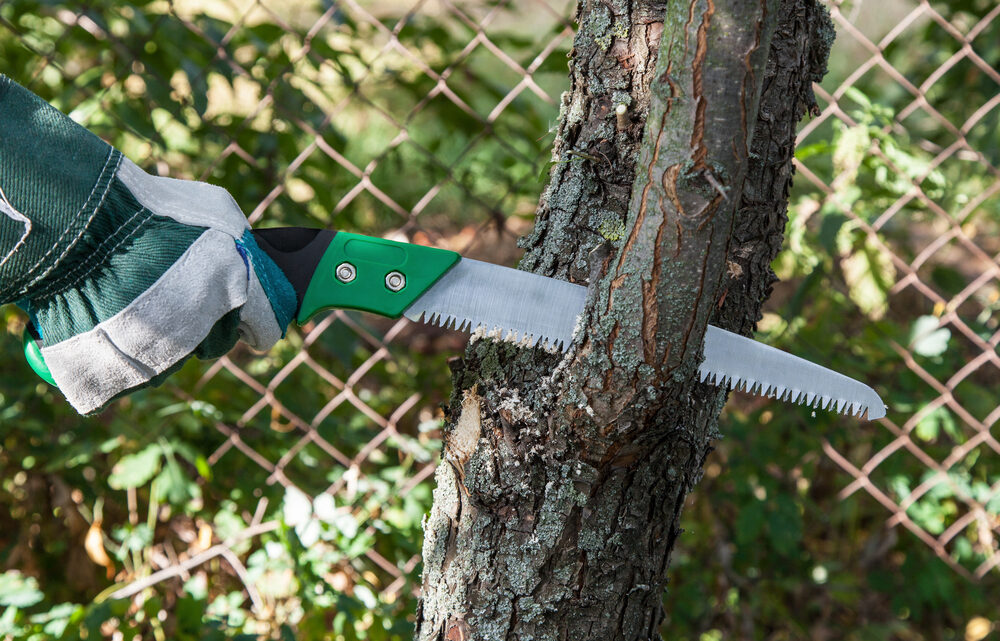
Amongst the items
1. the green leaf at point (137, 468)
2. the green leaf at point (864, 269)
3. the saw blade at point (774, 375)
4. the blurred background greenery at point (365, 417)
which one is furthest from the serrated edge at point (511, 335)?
the green leaf at point (864, 269)

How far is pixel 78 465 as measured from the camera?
77.4 inches

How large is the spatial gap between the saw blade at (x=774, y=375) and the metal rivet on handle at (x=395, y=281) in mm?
387

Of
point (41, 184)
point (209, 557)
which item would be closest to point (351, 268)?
point (41, 184)

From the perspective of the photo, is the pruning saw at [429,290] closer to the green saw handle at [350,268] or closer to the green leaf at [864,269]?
the green saw handle at [350,268]

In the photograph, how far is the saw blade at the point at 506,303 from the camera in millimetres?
955

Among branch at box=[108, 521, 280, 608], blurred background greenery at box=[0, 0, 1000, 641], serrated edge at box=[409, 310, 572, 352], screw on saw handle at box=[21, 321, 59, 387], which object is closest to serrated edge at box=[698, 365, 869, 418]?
serrated edge at box=[409, 310, 572, 352]

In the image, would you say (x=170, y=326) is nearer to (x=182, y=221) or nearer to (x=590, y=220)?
(x=182, y=221)

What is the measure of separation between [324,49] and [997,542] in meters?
2.06

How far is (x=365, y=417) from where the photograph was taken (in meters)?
2.13

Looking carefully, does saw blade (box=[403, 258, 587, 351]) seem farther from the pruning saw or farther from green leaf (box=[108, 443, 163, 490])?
green leaf (box=[108, 443, 163, 490])

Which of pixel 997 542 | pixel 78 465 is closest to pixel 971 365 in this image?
pixel 997 542

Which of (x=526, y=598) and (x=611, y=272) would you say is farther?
(x=526, y=598)

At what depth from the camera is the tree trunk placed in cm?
81

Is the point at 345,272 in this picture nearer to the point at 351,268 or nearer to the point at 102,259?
the point at 351,268
